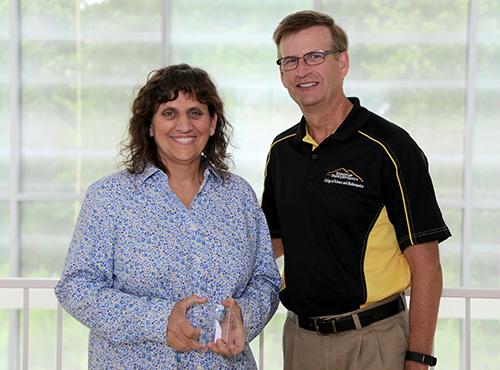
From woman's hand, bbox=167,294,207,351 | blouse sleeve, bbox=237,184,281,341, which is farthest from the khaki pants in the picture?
woman's hand, bbox=167,294,207,351

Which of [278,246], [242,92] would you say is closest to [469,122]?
Answer: [242,92]

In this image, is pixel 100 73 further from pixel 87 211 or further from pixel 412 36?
pixel 87 211

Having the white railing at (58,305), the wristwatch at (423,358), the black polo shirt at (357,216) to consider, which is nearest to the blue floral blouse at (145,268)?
the black polo shirt at (357,216)

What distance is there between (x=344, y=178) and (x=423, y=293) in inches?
17.3

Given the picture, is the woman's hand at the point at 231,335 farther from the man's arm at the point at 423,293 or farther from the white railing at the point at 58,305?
the white railing at the point at 58,305

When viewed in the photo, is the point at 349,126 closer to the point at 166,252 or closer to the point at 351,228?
the point at 351,228

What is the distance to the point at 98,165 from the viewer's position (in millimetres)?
5609

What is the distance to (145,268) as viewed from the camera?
91.1 inches

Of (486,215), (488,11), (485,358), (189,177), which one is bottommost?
(485,358)

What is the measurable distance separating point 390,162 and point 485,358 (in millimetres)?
3417

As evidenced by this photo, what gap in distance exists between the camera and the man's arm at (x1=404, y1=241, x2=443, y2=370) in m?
2.60

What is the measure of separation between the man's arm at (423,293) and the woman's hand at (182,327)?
73cm

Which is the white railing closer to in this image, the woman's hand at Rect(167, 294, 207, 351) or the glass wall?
the woman's hand at Rect(167, 294, 207, 351)

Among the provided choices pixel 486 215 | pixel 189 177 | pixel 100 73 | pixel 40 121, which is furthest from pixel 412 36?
pixel 189 177
